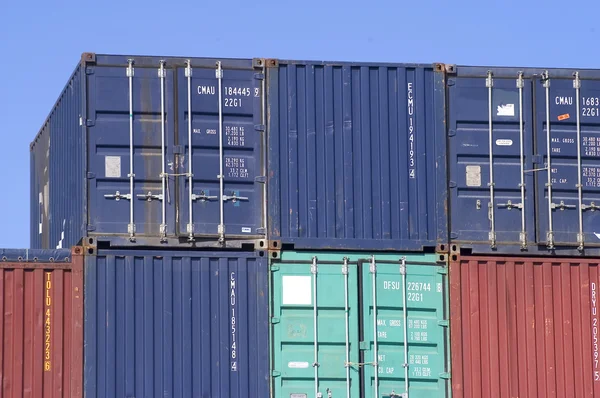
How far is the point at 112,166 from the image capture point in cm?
2019

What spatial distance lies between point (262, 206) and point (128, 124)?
234cm

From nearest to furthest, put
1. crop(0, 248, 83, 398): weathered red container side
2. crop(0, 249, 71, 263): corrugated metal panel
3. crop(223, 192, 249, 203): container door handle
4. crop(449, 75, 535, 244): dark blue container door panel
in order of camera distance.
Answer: crop(0, 248, 83, 398): weathered red container side → crop(0, 249, 71, 263): corrugated metal panel → crop(223, 192, 249, 203): container door handle → crop(449, 75, 535, 244): dark blue container door panel

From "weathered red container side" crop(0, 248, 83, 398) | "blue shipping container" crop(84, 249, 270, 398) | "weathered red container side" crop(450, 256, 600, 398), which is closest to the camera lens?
"weathered red container side" crop(0, 248, 83, 398)

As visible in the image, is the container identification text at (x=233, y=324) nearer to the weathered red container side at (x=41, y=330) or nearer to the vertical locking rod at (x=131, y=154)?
the vertical locking rod at (x=131, y=154)

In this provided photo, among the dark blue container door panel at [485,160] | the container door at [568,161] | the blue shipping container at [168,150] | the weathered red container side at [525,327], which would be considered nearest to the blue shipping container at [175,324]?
the blue shipping container at [168,150]

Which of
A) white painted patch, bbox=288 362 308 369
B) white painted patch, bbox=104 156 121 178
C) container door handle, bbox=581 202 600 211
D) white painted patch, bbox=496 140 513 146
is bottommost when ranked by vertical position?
white painted patch, bbox=288 362 308 369

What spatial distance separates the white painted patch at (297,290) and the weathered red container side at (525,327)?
2.22m

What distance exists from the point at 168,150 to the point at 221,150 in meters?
0.79

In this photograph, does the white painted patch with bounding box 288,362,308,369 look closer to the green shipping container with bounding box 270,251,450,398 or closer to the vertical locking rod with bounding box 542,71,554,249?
the green shipping container with bounding box 270,251,450,398

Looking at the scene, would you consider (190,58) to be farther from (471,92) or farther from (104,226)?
(471,92)

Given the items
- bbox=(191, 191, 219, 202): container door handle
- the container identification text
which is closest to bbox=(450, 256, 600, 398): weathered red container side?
the container identification text

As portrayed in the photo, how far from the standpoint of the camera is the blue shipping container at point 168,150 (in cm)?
2012

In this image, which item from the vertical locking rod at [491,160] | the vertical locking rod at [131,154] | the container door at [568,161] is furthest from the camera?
the container door at [568,161]

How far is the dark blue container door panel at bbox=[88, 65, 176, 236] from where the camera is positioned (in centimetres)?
2009
